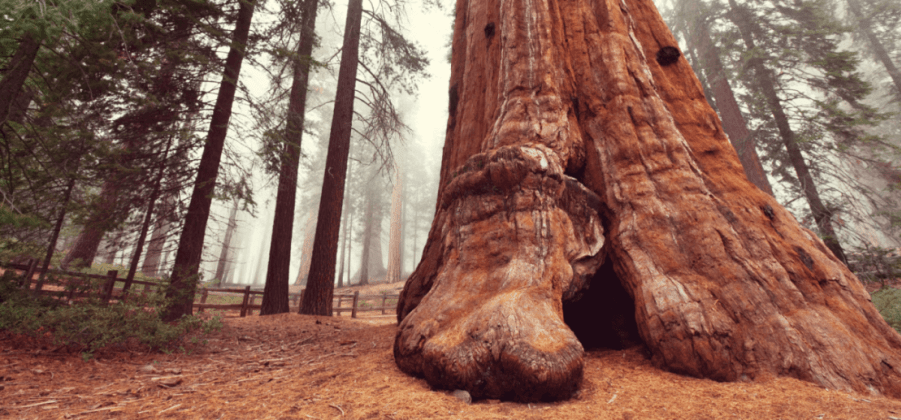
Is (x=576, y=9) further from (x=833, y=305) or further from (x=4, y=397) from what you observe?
(x=4, y=397)

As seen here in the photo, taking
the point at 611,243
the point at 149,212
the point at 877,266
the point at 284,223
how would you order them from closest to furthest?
the point at 611,243 → the point at 149,212 → the point at 877,266 → the point at 284,223

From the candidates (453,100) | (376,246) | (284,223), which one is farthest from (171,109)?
(376,246)

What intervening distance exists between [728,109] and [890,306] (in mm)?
8085

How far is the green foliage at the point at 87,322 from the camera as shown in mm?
3590

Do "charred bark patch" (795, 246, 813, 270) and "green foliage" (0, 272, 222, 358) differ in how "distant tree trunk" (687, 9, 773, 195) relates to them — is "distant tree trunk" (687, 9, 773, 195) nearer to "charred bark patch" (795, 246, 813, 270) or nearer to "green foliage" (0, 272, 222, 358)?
"charred bark patch" (795, 246, 813, 270)

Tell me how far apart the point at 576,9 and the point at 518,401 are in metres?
5.09

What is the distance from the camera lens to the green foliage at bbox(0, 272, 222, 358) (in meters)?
3.59

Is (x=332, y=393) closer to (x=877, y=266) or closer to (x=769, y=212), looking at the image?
(x=769, y=212)

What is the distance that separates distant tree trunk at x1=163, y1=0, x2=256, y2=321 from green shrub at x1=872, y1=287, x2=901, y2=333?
30.2 ft

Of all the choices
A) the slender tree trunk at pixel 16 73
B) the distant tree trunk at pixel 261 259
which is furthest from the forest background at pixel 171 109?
the distant tree trunk at pixel 261 259

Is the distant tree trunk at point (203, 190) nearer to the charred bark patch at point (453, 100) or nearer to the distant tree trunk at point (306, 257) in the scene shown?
the charred bark patch at point (453, 100)

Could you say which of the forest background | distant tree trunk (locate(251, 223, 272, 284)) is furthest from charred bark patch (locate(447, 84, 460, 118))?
distant tree trunk (locate(251, 223, 272, 284))

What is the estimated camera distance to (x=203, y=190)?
5848 mm

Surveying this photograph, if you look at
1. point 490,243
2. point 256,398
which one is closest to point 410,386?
point 256,398
